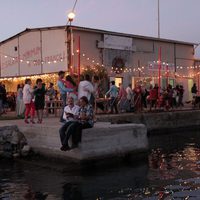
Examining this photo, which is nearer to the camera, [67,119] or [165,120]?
[67,119]

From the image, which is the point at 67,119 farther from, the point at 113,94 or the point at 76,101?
the point at 113,94

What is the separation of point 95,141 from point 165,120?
11373 millimetres

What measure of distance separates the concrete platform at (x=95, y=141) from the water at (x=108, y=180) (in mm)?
354

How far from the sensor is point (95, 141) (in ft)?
41.2

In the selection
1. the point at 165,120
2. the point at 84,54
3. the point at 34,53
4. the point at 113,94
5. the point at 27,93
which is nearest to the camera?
→ the point at 27,93

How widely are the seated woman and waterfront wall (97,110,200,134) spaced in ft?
24.6

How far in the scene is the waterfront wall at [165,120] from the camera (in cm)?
2151

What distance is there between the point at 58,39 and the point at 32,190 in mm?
17904

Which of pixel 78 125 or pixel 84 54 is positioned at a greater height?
pixel 84 54

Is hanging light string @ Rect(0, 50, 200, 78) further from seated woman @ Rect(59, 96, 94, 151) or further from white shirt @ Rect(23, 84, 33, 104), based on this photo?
seated woman @ Rect(59, 96, 94, 151)

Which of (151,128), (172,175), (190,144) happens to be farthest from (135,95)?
(172,175)

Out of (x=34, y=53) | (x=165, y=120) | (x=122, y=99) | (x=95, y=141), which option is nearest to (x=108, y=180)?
(x=95, y=141)

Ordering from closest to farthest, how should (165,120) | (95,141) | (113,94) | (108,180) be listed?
(108,180), (95,141), (113,94), (165,120)

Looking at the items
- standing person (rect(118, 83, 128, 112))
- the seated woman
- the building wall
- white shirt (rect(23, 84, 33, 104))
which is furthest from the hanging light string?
the seated woman
